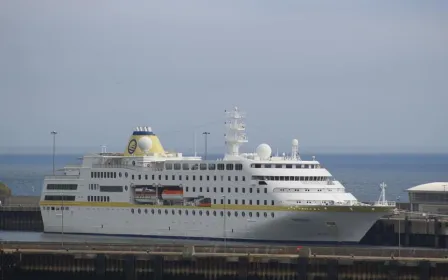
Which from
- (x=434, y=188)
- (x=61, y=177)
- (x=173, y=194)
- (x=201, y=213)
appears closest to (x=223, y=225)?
(x=201, y=213)

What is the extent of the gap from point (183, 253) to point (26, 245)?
8.76 metres

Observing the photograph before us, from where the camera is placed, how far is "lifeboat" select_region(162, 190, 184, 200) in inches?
3056

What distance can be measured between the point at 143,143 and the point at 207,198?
6.83 meters

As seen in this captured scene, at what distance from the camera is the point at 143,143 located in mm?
80812

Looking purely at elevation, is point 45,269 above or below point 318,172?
below

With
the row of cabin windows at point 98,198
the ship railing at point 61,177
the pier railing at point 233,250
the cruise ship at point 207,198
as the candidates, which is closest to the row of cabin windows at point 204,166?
the cruise ship at point 207,198

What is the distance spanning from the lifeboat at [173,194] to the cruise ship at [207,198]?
63 millimetres

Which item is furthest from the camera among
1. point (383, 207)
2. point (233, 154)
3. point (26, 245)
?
point (233, 154)

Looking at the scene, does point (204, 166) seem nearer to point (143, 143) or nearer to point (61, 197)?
point (143, 143)

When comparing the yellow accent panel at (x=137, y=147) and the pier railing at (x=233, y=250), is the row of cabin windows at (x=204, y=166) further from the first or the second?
the pier railing at (x=233, y=250)

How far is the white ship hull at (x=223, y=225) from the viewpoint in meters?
73.4

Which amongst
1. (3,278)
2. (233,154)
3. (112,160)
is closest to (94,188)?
(112,160)

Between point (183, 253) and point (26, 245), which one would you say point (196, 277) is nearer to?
point (183, 253)

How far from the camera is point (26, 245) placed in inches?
2480
